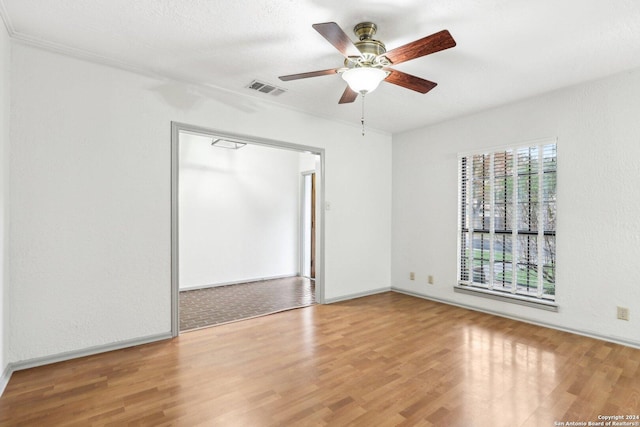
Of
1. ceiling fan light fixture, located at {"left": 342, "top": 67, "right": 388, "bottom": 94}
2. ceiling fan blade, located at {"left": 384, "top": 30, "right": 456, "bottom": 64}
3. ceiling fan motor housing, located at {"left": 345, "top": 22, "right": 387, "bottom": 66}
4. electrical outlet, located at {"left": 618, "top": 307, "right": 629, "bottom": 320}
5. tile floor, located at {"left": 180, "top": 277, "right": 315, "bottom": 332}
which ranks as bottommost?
tile floor, located at {"left": 180, "top": 277, "right": 315, "bottom": 332}

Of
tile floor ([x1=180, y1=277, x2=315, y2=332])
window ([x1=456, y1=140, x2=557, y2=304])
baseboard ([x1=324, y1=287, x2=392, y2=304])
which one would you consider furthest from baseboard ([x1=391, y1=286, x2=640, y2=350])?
tile floor ([x1=180, y1=277, x2=315, y2=332])

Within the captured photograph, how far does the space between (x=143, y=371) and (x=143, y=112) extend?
7.82 feet

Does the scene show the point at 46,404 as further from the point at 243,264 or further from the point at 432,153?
the point at 432,153

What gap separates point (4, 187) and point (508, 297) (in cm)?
516

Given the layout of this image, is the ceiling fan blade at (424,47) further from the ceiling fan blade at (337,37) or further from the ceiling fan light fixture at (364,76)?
the ceiling fan blade at (337,37)

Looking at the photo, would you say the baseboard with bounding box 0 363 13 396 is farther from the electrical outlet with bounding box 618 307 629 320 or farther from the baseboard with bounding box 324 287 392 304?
the electrical outlet with bounding box 618 307 629 320

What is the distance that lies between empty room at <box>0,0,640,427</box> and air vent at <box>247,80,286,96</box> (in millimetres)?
34

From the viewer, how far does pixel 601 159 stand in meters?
3.33

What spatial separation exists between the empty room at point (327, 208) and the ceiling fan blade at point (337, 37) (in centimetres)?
2

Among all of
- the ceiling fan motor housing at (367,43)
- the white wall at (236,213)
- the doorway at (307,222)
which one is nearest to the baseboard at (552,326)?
the doorway at (307,222)

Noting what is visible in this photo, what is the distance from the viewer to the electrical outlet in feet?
10.4

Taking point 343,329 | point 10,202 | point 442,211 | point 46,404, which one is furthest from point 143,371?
point 442,211

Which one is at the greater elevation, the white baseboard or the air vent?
the air vent

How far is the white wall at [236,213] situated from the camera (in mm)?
5559
